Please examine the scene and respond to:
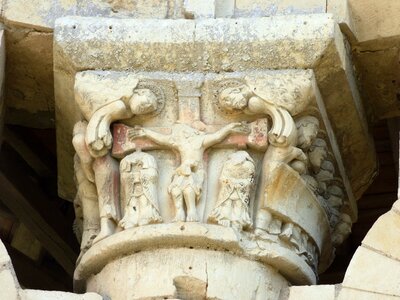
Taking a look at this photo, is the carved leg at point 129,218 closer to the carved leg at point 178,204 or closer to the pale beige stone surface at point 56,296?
Answer: the carved leg at point 178,204

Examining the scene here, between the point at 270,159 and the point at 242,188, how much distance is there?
145 mm

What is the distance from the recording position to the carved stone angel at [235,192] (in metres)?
6.93

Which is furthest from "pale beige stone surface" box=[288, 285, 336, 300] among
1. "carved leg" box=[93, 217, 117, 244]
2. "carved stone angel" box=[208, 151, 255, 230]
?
"carved leg" box=[93, 217, 117, 244]

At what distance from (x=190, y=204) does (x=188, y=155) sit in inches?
7.0

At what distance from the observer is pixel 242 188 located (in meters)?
6.98

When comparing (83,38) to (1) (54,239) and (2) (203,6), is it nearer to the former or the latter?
(2) (203,6)

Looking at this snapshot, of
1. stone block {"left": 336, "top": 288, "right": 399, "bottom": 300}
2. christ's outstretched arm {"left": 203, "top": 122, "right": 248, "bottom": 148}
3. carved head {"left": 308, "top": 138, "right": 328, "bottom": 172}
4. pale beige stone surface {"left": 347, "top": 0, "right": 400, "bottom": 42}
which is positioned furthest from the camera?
pale beige stone surface {"left": 347, "top": 0, "right": 400, "bottom": 42}

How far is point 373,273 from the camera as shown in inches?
267

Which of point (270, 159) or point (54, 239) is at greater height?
point (270, 159)

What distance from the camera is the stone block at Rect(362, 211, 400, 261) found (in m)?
6.82

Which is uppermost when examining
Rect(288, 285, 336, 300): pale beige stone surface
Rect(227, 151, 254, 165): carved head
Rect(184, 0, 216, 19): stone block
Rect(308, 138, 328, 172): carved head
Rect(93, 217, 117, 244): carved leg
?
Rect(184, 0, 216, 19): stone block

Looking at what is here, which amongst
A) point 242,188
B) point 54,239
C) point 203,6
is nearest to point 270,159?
point 242,188

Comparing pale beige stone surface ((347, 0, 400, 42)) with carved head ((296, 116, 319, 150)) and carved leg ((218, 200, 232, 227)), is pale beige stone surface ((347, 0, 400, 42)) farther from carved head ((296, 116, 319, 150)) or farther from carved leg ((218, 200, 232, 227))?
carved leg ((218, 200, 232, 227))

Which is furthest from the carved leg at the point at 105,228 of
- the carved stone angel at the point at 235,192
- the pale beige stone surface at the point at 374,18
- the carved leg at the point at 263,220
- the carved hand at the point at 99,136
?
the pale beige stone surface at the point at 374,18
